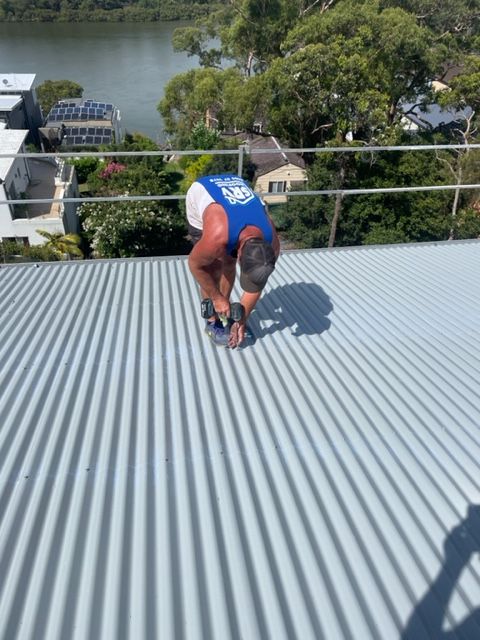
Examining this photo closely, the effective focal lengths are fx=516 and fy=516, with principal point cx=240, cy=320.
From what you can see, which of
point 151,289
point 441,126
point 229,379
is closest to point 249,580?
point 229,379

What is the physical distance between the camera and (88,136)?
107ft

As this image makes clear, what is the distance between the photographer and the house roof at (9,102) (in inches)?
1089

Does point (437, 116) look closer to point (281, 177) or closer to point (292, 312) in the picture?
point (281, 177)

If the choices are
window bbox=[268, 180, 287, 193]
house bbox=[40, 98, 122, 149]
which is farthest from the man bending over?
house bbox=[40, 98, 122, 149]

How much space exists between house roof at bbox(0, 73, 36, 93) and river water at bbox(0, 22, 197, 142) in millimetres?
8376

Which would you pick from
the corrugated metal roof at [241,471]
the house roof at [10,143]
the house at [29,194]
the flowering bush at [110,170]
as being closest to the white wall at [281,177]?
the flowering bush at [110,170]

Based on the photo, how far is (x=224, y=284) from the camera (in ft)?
12.3

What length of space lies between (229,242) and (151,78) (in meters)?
49.2

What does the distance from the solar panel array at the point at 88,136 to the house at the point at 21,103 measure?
207 cm

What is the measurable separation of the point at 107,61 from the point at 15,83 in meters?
22.6

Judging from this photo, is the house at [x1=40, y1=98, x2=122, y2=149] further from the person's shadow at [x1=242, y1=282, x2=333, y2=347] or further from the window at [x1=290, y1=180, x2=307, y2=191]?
the person's shadow at [x1=242, y1=282, x2=333, y2=347]

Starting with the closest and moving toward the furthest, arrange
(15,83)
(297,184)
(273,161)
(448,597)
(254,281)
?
(448,597), (254,281), (297,184), (273,161), (15,83)

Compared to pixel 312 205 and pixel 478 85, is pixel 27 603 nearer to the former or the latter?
pixel 312 205

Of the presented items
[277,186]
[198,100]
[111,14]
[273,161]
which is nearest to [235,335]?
[198,100]
